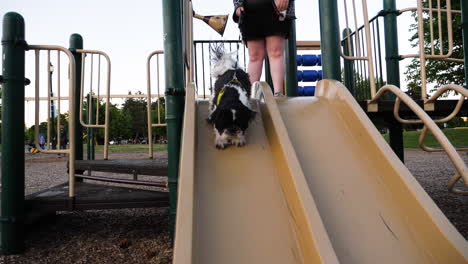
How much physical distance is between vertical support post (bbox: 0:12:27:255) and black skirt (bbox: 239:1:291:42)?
6.86 feet

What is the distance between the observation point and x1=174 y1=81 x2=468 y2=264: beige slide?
155 centimetres

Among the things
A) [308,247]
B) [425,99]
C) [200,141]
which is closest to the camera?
[308,247]

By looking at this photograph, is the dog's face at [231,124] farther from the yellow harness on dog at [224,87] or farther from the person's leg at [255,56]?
the person's leg at [255,56]

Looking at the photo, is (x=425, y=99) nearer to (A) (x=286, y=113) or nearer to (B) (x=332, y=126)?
(B) (x=332, y=126)

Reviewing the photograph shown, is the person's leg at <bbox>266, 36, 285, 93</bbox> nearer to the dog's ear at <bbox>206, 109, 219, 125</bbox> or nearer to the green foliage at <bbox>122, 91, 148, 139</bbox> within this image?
the dog's ear at <bbox>206, 109, 219, 125</bbox>

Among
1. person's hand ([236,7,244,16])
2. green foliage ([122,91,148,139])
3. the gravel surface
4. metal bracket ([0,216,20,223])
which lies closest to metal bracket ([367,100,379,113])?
person's hand ([236,7,244,16])

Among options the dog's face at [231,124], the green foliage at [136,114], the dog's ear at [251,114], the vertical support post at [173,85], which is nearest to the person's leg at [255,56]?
the vertical support post at [173,85]

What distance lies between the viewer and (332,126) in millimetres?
2477

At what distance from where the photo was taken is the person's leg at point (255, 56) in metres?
3.40

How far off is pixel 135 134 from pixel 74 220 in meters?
47.3

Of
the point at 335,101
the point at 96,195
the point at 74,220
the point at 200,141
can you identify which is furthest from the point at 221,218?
the point at 74,220

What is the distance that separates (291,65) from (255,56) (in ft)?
3.90

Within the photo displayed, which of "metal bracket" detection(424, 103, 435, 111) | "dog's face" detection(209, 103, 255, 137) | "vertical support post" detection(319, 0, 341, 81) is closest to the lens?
"dog's face" detection(209, 103, 255, 137)

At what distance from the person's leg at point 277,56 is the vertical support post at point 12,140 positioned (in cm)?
232
